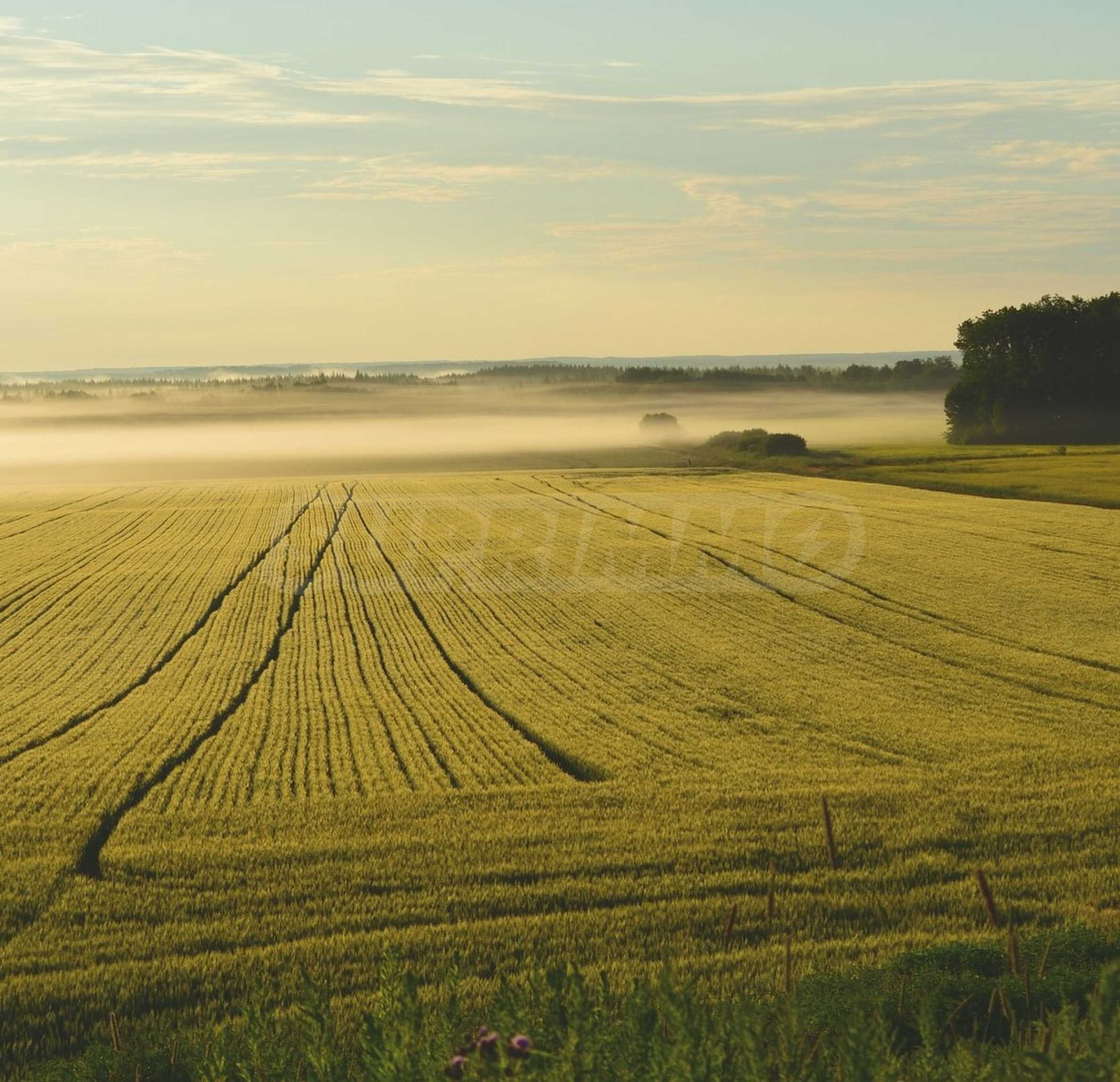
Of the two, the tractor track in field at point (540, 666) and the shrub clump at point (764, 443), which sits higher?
the shrub clump at point (764, 443)

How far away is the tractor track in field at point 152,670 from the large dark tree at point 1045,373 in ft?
225

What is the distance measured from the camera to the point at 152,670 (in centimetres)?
2900

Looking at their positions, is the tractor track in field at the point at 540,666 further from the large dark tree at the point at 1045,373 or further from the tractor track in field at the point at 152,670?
the large dark tree at the point at 1045,373

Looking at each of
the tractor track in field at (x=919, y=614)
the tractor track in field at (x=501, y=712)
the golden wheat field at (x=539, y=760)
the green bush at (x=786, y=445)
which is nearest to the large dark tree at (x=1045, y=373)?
the green bush at (x=786, y=445)

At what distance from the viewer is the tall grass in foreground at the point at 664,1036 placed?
682cm

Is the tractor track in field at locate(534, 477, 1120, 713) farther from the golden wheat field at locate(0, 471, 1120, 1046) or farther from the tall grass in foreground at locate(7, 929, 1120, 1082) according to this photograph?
the tall grass in foreground at locate(7, 929, 1120, 1082)

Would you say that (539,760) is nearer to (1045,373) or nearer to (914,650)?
(914,650)

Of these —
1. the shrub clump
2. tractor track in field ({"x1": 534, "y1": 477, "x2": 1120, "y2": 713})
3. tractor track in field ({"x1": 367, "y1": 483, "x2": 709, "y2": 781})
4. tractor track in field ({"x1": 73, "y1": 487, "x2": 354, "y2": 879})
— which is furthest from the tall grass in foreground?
the shrub clump

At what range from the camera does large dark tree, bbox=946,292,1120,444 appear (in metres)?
100

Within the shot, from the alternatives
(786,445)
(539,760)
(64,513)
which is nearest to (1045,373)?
(786,445)

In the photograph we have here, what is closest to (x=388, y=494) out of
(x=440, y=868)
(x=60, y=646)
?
(x=60, y=646)

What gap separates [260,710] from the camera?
24.3m

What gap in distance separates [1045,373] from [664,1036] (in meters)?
101

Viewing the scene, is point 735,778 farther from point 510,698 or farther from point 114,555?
point 114,555
